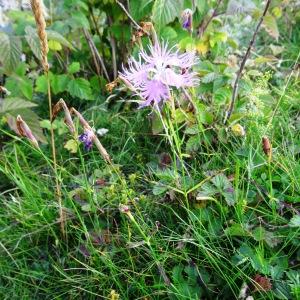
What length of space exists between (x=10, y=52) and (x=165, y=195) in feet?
2.48

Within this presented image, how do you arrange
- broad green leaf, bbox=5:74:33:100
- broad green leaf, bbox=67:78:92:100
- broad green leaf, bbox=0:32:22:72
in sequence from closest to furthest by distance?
1. broad green leaf, bbox=0:32:22:72
2. broad green leaf, bbox=5:74:33:100
3. broad green leaf, bbox=67:78:92:100

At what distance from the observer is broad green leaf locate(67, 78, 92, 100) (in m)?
1.84

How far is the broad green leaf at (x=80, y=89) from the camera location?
6.03ft

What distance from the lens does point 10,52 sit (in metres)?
1.56

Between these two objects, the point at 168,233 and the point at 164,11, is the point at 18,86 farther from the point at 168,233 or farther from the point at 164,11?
the point at 168,233

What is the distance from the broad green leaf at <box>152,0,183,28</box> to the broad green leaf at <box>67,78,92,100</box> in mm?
534

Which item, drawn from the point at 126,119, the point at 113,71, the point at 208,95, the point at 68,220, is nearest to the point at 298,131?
the point at 208,95

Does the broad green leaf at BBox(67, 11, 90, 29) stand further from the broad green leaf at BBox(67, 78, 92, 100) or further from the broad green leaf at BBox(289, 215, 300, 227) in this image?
the broad green leaf at BBox(289, 215, 300, 227)

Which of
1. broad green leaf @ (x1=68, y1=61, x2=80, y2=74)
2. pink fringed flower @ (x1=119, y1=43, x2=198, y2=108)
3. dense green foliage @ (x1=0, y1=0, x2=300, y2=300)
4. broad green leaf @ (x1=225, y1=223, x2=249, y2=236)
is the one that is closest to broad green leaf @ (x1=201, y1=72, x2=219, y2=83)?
dense green foliage @ (x1=0, y1=0, x2=300, y2=300)

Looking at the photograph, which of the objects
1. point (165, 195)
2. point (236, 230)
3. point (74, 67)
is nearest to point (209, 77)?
point (165, 195)

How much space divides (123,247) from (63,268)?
0.18 metres

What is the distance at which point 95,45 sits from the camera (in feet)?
6.73

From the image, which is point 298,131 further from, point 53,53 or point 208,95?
point 53,53

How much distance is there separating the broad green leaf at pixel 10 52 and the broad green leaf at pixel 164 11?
495mm
